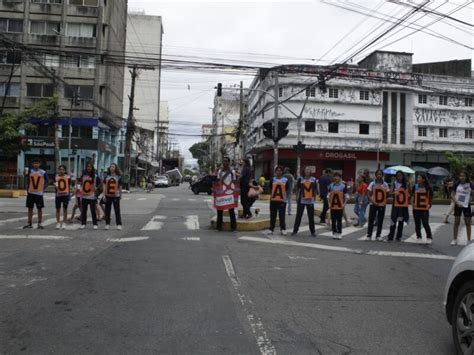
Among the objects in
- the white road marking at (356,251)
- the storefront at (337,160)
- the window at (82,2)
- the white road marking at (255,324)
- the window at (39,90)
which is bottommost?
the white road marking at (255,324)

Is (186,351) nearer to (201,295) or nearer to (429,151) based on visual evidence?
(201,295)

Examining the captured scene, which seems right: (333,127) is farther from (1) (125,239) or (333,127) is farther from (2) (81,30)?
(1) (125,239)

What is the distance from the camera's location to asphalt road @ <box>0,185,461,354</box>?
15.1ft

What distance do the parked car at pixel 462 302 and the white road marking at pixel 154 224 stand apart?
984 centimetres

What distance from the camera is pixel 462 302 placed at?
4.20 metres

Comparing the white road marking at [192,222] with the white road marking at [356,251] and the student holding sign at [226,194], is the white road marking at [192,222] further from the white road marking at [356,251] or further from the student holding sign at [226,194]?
the white road marking at [356,251]

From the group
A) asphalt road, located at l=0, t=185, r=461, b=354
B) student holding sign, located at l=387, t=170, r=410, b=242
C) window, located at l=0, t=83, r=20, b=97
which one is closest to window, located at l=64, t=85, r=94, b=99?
window, located at l=0, t=83, r=20, b=97

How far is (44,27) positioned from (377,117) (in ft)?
110

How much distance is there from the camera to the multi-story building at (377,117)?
1802 inches

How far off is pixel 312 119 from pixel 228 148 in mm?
57591

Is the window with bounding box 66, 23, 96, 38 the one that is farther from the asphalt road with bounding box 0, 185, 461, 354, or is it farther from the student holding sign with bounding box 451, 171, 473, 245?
the student holding sign with bounding box 451, 171, 473, 245

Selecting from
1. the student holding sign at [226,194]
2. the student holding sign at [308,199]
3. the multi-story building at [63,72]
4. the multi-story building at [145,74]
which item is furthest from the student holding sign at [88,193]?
the multi-story building at [145,74]

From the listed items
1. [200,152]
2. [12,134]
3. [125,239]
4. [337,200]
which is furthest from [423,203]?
[200,152]

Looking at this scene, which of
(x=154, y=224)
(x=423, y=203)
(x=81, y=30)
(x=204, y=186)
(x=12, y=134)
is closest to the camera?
(x=423, y=203)
